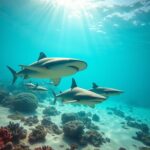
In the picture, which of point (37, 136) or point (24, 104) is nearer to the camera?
point (37, 136)

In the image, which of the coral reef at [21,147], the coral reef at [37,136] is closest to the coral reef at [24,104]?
the coral reef at [37,136]

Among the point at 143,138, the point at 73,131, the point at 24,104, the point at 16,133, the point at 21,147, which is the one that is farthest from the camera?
the point at 24,104

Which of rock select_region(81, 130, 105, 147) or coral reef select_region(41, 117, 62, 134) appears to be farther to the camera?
coral reef select_region(41, 117, 62, 134)

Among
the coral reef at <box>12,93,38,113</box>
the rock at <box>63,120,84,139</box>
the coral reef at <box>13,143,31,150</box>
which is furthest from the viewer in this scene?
the coral reef at <box>12,93,38,113</box>

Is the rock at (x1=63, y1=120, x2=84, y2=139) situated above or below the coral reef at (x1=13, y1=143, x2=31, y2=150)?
above

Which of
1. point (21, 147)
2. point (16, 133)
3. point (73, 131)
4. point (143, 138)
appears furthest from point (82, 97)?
point (143, 138)

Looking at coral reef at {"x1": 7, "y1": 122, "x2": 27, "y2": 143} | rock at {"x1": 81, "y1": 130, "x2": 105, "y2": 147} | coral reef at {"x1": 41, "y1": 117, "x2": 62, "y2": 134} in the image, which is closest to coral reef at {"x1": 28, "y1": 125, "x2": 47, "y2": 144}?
coral reef at {"x1": 7, "y1": 122, "x2": 27, "y2": 143}

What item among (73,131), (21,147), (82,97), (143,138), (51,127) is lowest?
(21,147)

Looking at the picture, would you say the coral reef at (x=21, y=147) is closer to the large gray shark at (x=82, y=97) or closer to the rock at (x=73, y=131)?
the large gray shark at (x=82, y=97)

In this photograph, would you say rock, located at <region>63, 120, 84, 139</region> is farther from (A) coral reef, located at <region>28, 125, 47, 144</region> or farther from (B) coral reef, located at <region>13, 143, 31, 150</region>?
(B) coral reef, located at <region>13, 143, 31, 150</region>

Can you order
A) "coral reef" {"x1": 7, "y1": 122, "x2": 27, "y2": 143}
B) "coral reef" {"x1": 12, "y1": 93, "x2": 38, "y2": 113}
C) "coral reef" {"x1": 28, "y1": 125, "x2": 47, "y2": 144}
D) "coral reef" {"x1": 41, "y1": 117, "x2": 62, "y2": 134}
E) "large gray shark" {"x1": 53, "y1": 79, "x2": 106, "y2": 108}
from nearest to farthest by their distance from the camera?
"large gray shark" {"x1": 53, "y1": 79, "x2": 106, "y2": 108} < "coral reef" {"x1": 7, "y1": 122, "x2": 27, "y2": 143} < "coral reef" {"x1": 28, "y1": 125, "x2": 47, "y2": 144} < "coral reef" {"x1": 41, "y1": 117, "x2": 62, "y2": 134} < "coral reef" {"x1": 12, "y1": 93, "x2": 38, "y2": 113}

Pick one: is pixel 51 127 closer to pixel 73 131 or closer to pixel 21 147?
pixel 73 131

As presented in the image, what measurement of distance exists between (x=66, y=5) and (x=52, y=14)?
6.00 meters

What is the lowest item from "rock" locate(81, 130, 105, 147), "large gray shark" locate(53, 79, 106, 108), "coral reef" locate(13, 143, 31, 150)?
"coral reef" locate(13, 143, 31, 150)
